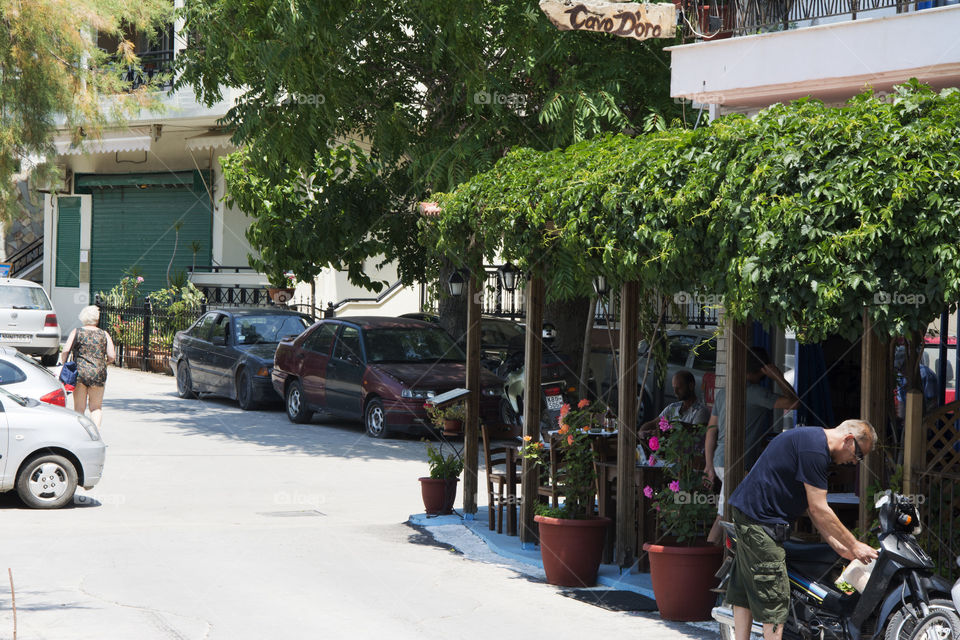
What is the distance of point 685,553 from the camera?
7.73 meters

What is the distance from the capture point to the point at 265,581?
8766 millimetres

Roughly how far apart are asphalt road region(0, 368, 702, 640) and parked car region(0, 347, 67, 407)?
1073 millimetres

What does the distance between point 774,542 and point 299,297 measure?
75.5 ft

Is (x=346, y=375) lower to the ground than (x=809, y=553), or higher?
higher

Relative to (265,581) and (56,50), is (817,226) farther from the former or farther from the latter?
(56,50)

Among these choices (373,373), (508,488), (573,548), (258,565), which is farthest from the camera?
(373,373)

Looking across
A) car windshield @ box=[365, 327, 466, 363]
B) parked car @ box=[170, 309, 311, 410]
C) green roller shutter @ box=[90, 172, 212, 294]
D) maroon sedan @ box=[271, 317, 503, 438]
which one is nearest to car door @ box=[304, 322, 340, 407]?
maroon sedan @ box=[271, 317, 503, 438]

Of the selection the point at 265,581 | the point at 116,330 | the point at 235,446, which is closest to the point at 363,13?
the point at 235,446

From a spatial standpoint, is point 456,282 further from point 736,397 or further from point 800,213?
point 800,213

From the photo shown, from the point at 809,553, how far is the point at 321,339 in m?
12.6

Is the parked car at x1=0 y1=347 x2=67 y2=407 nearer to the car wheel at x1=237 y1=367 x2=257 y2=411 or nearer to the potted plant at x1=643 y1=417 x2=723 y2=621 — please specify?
the potted plant at x1=643 y1=417 x2=723 y2=621

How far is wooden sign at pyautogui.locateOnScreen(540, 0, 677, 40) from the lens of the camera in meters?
10.6

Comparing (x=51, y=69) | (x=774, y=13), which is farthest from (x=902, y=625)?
(x=51, y=69)

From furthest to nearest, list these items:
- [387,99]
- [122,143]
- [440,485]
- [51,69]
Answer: [122,143]
[51,69]
[387,99]
[440,485]
